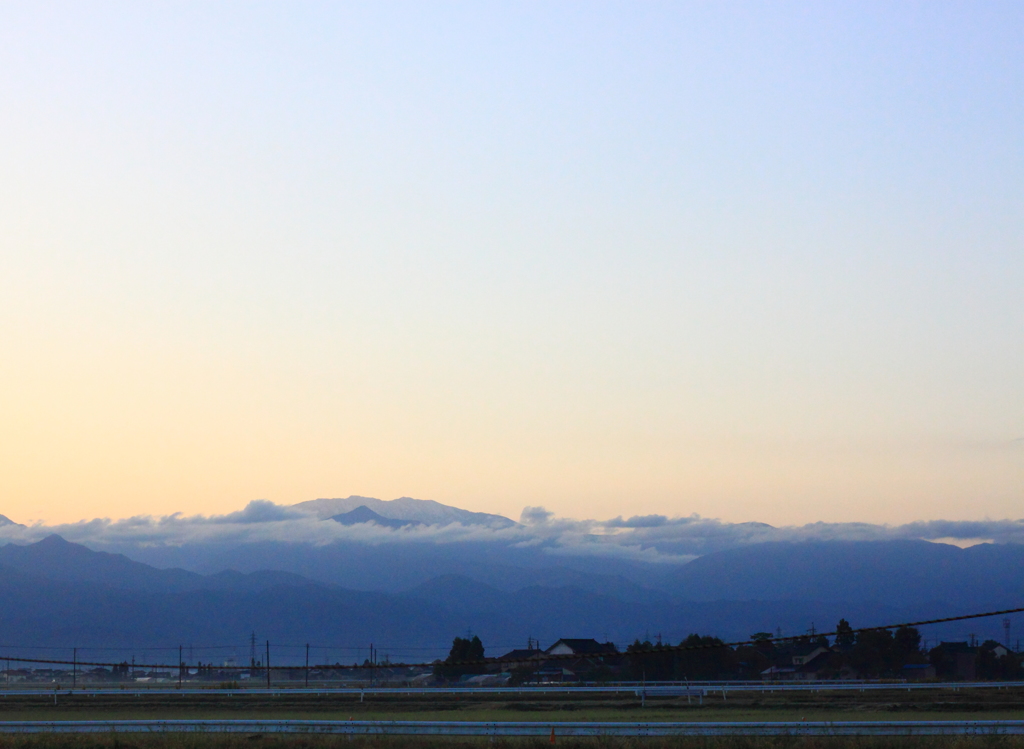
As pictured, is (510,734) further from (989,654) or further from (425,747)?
(989,654)

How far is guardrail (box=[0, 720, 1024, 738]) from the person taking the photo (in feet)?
97.5

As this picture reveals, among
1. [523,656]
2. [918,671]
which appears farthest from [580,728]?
[523,656]

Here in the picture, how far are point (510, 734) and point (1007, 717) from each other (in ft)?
58.8

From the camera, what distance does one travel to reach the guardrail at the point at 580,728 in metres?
29.7

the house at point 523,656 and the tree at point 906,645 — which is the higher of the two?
the tree at point 906,645

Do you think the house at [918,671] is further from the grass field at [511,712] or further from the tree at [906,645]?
the grass field at [511,712]

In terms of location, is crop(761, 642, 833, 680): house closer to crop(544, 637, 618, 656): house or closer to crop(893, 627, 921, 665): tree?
crop(893, 627, 921, 665): tree

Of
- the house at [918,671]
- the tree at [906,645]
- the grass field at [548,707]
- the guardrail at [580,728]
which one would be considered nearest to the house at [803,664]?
the tree at [906,645]

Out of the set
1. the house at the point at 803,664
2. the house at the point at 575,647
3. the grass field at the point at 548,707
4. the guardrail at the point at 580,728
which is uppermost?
the guardrail at the point at 580,728

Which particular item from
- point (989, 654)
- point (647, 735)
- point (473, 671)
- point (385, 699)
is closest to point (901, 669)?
point (989, 654)

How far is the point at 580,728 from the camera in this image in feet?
106

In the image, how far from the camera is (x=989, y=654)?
95.3 m

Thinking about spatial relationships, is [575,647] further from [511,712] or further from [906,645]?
[511,712]

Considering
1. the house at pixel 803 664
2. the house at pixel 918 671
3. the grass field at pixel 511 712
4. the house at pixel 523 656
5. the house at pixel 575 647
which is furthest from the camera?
the house at pixel 575 647
